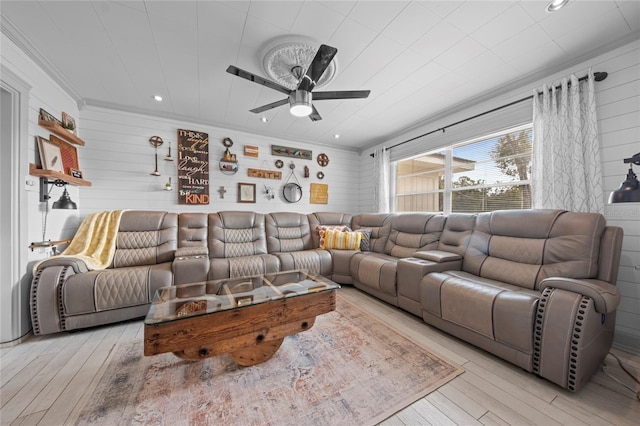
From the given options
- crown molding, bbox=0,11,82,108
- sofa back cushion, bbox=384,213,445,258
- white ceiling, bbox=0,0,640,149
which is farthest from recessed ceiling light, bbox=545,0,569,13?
crown molding, bbox=0,11,82,108

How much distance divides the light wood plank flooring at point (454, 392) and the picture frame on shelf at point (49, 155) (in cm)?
160

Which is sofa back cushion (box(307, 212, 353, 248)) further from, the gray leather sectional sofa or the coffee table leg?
the coffee table leg

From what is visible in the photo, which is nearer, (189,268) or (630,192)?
(630,192)

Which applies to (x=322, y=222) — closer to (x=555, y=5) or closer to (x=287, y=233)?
(x=287, y=233)

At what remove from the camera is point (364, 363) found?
65.6 inches

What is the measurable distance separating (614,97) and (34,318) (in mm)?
5366

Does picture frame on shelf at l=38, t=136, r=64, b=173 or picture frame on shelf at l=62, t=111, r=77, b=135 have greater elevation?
picture frame on shelf at l=62, t=111, r=77, b=135

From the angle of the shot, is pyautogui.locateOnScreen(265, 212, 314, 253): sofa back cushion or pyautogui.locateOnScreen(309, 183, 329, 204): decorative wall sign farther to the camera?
pyautogui.locateOnScreen(309, 183, 329, 204): decorative wall sign

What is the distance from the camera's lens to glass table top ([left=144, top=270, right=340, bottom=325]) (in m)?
1.45

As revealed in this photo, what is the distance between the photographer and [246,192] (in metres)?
4.01

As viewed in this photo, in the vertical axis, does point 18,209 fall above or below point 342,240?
above

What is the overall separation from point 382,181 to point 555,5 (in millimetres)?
2937

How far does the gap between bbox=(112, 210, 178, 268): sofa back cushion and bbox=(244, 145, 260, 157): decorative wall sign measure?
161 centimetres

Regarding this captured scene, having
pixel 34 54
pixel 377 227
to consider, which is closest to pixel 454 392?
pixel 377 227
